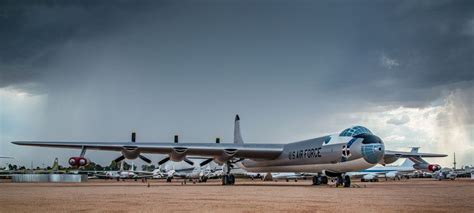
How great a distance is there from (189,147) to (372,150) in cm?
1728

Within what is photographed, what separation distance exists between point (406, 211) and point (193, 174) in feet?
241

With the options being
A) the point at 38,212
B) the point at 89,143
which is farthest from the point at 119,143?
the point at 38,212

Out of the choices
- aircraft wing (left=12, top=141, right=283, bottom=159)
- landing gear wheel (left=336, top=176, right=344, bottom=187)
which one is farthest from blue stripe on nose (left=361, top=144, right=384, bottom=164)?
aircraft wing (left=12, top=141, right=283, bottom=159)

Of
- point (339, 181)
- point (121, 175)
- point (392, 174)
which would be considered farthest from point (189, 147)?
point (121, 175)

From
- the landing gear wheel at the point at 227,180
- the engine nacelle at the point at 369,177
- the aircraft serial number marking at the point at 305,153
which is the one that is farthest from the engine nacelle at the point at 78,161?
the engine nacelle at the point at 369,177

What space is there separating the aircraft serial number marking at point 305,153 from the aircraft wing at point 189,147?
2851 mm

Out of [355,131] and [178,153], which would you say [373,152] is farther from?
[178,153]

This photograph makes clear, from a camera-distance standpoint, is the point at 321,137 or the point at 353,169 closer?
the point at 353,169

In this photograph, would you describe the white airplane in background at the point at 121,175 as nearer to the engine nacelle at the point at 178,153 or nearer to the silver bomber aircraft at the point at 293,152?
the silver bomber aircraft at the point at 293,152

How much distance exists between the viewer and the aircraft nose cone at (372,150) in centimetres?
3269

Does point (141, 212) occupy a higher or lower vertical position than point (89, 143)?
lower

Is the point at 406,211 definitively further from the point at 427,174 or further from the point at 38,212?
the point at 427,174

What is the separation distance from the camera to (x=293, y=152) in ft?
144

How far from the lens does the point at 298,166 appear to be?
139ft
